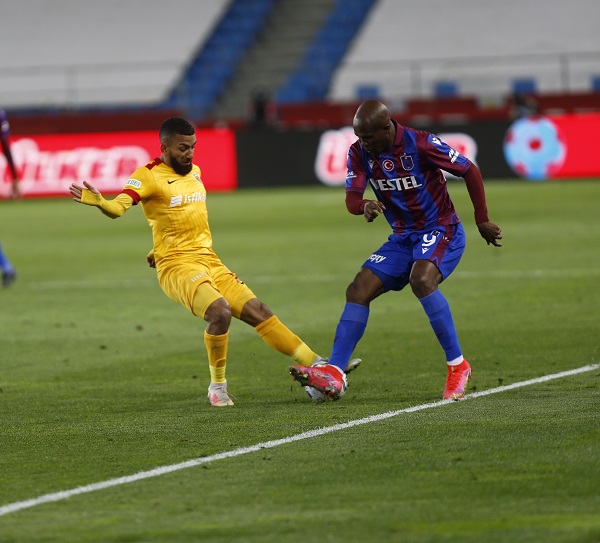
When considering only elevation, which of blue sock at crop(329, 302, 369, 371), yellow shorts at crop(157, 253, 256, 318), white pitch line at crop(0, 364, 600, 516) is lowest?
white pitch line at crop(0, 364, 600, 516)

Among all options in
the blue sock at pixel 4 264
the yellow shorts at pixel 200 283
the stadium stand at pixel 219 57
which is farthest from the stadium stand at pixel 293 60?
the yellow shorts at pixel 200 283

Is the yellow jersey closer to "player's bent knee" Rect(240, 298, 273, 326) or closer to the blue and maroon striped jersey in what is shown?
"player's bent knee" Rect(240, 298, 273, 326)

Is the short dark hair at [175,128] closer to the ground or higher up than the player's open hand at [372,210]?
higher up

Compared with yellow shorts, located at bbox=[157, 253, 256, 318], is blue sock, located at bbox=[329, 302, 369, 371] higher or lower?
lower

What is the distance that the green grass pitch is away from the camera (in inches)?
208

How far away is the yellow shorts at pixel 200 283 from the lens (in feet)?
26.9

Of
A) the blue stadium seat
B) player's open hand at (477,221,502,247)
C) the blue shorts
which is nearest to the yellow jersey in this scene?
the blue shorts

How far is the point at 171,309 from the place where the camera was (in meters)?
13.6

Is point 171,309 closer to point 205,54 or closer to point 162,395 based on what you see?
point 162,395

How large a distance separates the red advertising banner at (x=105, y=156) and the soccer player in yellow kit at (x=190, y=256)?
2230 centimetres

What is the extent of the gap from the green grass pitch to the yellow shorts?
0.62m

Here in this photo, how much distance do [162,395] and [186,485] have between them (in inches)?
109

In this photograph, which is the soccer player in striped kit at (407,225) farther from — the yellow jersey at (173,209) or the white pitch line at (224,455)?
the yellow jersey at (173,209)

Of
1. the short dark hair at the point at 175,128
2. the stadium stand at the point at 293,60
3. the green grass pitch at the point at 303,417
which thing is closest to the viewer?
the green grass pitch at the point at 303,417
